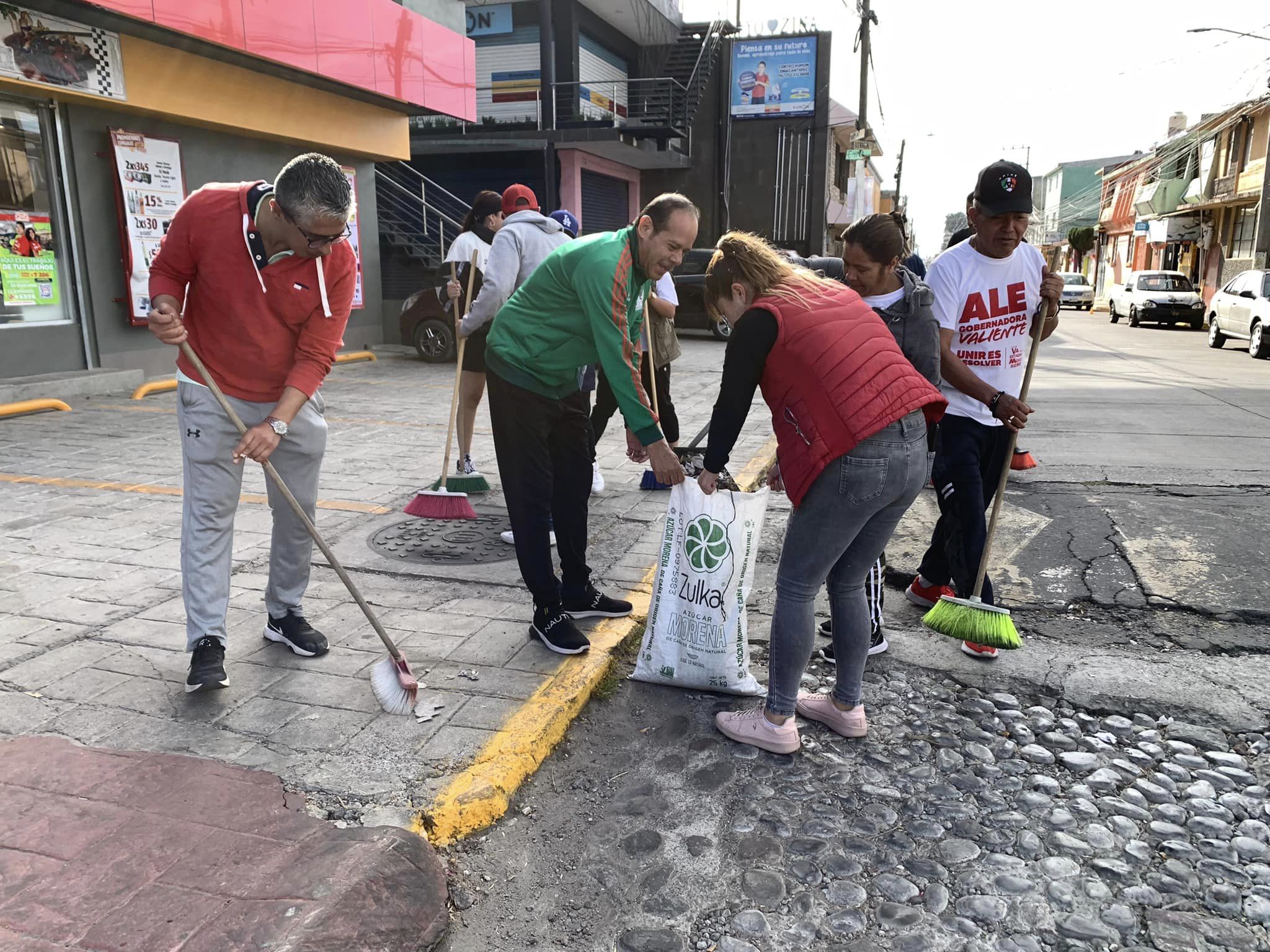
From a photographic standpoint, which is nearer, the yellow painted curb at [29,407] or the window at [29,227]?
the yellow painted curb at [29,407]

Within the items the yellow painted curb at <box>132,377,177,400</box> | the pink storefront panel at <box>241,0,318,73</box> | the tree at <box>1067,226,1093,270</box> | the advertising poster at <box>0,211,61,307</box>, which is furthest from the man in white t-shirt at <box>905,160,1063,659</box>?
the tree at <box>1067,226,1093,270</box>

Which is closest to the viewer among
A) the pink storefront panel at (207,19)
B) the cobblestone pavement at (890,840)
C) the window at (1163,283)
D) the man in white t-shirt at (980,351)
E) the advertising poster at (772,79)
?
the cobblestone pavement at (890,840)

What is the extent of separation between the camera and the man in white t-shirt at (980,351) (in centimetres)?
384

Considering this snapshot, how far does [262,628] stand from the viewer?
3896 mm

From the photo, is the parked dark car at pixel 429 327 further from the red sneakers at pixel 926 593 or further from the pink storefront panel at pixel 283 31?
the red sneakers at pixel 926 593

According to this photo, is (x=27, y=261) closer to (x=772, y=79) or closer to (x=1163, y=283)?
(x=772, y=79)

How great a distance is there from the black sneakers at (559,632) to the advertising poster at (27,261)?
8229 millimetres

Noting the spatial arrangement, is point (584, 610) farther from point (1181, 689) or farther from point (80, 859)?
point (1181, 689)

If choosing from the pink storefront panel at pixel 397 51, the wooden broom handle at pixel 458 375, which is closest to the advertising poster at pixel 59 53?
the pink storefront panel at pixel 397 51

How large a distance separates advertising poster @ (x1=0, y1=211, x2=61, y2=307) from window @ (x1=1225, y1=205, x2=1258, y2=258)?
3535 centimetres

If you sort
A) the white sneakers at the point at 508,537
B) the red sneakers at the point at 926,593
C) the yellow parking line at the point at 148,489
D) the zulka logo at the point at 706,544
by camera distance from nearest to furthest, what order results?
the zulka logo at the point at 706,544, the red sneakers at the point at 926,593, the white sneakers at the point at 508,537, the yellow parking line at the point at 148,489

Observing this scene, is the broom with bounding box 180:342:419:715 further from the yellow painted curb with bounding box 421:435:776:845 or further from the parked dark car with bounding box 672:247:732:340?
the parked dark car with bounding box 672:247:732:340

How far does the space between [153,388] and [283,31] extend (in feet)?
14.8

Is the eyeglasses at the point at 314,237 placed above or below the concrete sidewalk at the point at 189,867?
above
